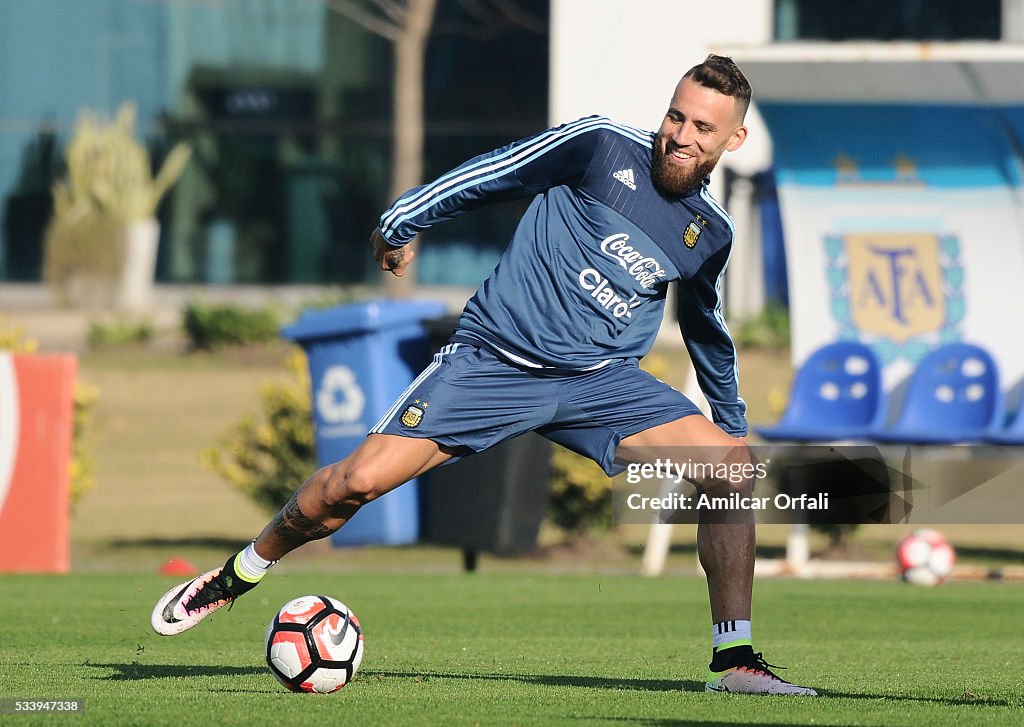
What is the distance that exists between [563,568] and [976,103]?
14.6 ft

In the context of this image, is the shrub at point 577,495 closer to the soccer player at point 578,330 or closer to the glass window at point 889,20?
the soccer player at point 578,330

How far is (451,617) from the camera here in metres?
9.03

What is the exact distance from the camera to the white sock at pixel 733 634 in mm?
5980

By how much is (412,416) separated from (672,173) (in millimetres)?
1181

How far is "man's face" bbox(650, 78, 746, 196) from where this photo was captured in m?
5.94

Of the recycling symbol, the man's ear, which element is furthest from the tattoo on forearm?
the recycling symbol

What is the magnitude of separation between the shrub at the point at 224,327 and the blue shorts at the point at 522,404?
1940 cm

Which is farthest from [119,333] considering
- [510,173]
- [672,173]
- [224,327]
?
[672,173]

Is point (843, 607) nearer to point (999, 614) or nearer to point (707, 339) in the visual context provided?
point (999, 614)

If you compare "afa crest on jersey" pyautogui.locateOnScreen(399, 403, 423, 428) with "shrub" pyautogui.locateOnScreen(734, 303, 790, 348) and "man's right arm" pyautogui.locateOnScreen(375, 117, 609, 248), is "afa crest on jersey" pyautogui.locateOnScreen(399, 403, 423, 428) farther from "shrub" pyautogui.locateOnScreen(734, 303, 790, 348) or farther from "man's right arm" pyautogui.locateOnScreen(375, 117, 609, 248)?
"shrub" pyautogui.locateOnScreen(734, 303, 790, 348)

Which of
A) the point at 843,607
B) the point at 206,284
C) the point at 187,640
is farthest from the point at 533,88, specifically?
the point at 187,640

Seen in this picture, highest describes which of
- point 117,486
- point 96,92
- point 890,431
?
point 96,92

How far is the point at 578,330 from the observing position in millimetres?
6004

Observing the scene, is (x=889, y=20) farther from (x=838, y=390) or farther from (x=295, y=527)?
(x=295, y=527)
